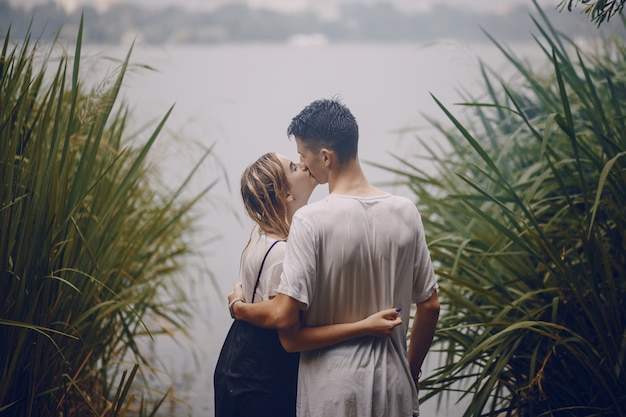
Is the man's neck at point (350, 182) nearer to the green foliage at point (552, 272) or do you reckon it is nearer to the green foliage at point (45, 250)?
the green foliage at point (552, 272)

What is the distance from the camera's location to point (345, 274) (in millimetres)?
1517

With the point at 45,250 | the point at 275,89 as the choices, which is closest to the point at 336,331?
the point at 45,250

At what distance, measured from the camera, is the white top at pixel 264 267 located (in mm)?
1674

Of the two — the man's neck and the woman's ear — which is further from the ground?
the woman's ear

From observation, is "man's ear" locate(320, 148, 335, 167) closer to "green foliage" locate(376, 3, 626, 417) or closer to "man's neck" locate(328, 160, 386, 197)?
"man's neck" locate(328, 160, 386, 197)

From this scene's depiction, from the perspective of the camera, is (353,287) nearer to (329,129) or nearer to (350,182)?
(350,182)

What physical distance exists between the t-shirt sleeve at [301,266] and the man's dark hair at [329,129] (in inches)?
6.9

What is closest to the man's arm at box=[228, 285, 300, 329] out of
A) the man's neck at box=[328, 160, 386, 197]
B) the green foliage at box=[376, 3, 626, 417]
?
the man's neck at box=[328, 160, 386, 197]

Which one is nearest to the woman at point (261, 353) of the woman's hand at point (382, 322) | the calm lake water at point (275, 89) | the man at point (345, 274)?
the man at point (345, 274)

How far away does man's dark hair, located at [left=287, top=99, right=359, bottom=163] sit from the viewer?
1554 mm

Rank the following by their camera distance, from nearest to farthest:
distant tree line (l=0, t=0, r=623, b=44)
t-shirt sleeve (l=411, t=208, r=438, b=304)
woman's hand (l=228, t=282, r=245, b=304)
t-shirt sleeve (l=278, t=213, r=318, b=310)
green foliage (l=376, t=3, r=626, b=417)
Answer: t-shirt sleeve (l=278, t=213, r=318, b=310) < t-shirt sleeve (l=411, t=208, r=438, b=304) < woman's hand (l=228, t=282, r=245, b=304) < green foliage (l=376, t=3, r=626, b=417) < distant tree line (l=0, t=0, r=623, b=44)

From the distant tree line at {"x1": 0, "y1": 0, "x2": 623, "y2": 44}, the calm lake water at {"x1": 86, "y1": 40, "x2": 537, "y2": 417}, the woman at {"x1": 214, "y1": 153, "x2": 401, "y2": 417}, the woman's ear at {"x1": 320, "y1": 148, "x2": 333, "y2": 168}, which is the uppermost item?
the distant tree line at {"x1": 0, "y1": 0, "x2": 623, "y2": 44}

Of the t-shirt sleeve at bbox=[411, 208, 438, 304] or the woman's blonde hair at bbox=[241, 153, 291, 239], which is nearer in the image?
the t-shirt sleeve at bbox=[411, 208, 438, 304]

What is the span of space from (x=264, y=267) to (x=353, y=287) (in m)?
0.25
